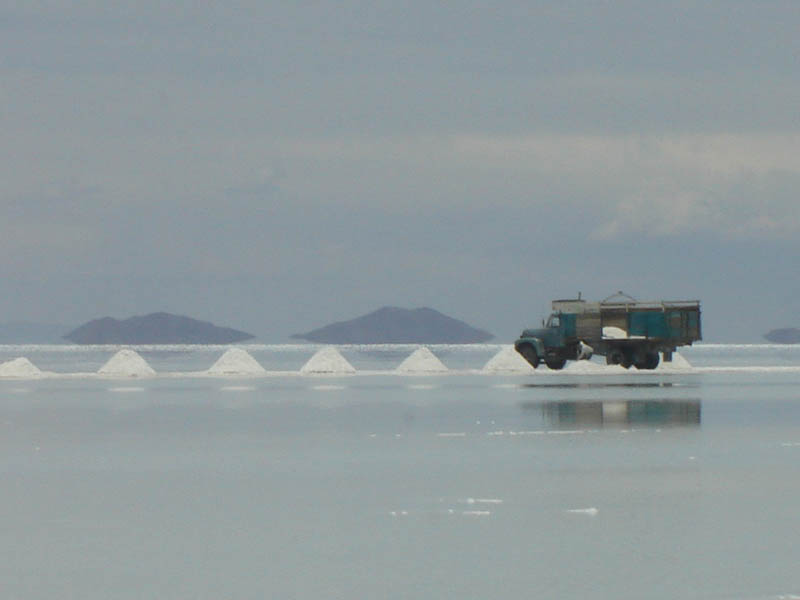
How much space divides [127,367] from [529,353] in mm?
14346

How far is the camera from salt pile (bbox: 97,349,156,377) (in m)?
54.3

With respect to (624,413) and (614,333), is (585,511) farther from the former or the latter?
(614,333)

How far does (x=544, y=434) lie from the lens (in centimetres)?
2245

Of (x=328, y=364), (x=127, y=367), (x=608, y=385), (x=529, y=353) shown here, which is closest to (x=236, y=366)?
(x=328, y=364)

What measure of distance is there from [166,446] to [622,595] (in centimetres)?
1242

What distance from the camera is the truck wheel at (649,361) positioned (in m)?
51.6

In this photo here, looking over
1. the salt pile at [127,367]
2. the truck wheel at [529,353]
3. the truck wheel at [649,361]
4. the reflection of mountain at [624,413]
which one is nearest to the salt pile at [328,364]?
the salt pile at [127,367]

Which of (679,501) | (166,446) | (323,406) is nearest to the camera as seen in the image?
(679,501)

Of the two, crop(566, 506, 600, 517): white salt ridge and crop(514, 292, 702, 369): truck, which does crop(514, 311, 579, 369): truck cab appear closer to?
crop(514, 292, 702, 369): truck

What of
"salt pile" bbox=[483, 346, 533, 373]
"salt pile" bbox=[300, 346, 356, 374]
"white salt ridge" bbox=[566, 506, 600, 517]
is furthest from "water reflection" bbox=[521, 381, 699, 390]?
"white salt ridge" bbox=[566, 506, 600, 517]

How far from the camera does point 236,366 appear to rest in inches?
2162

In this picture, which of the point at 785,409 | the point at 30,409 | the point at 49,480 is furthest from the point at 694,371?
the point at 49,480

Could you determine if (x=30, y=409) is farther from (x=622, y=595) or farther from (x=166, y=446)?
(x=622, y=595)

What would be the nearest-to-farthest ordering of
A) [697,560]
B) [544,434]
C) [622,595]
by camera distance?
1. [622,595]
2. [697,560]
3. [544,434]
